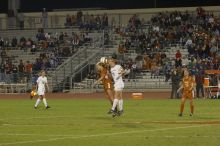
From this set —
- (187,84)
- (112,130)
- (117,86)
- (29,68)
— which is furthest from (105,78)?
(29,68)

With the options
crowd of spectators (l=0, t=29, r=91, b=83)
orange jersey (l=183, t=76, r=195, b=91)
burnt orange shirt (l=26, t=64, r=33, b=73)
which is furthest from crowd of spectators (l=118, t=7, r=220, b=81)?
orange jersey (l=183, t=76, r=195, b=91)

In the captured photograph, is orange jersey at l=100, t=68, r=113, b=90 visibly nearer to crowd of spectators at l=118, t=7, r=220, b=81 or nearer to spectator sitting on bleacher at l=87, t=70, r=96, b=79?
crowd of spectators at l=118, t=7, r=220, b=81

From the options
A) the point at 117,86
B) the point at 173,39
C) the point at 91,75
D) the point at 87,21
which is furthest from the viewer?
the point at 87,21

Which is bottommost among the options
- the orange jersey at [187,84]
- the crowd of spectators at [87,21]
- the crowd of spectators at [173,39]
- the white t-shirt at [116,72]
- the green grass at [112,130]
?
the green grass at [112,130]

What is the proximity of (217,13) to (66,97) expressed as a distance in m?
18.1

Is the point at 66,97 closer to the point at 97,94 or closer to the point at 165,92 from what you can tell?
the point at 97,94

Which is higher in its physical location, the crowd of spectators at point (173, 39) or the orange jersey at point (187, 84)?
the crowd of spectators at point (173, 39)

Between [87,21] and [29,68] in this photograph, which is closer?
[29,68]

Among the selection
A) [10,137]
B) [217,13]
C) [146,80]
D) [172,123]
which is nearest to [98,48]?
[146,80]

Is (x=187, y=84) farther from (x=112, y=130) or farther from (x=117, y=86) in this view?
(x=112, y=130)

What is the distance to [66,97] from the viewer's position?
161 feet

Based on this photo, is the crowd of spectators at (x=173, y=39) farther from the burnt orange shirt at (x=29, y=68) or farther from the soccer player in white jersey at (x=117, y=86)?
the soccer player in white jersey at (x=117, y=86)

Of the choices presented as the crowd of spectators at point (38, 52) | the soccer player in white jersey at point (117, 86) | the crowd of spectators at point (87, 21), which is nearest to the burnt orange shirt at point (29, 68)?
the crowd of spectators at point (38, 52)

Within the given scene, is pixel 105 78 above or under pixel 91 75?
above
